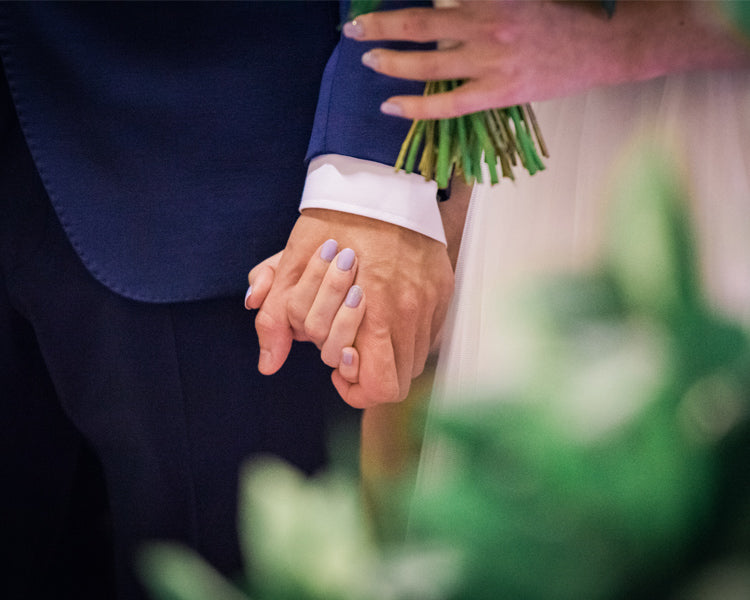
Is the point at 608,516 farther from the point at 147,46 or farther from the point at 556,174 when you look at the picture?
the point at 147,46

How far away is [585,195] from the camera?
562 millimetres

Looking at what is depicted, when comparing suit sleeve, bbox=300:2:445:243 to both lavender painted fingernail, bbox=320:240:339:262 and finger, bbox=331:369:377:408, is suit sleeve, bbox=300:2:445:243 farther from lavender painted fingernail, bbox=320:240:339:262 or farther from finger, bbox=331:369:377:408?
finger, bbox=331:369:377:408

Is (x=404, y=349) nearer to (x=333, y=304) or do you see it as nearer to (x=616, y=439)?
(x=333, y=304)

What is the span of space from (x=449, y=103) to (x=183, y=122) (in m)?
0.29

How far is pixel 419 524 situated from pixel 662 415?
6cm

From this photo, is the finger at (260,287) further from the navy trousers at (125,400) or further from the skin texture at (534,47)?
the skin texture at (534,47)

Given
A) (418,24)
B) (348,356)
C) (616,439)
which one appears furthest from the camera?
(348,356)

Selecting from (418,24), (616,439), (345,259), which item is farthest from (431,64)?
(616,439)

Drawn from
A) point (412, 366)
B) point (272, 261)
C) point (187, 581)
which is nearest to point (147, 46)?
point (272, 261)

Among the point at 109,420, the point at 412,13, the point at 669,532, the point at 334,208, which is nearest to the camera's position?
the point at 669,532

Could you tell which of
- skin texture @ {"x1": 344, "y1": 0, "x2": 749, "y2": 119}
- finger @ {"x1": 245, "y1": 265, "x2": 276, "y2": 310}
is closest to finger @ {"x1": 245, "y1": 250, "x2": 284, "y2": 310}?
finger @ {"x1": 245, "y1": 265, "x2": 276, "y2": 310}

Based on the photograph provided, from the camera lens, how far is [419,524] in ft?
0.51

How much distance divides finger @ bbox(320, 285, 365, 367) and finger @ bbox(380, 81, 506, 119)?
15cm

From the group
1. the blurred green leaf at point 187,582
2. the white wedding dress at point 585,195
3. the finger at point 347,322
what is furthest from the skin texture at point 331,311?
the blurred green leaf at point 187,582
